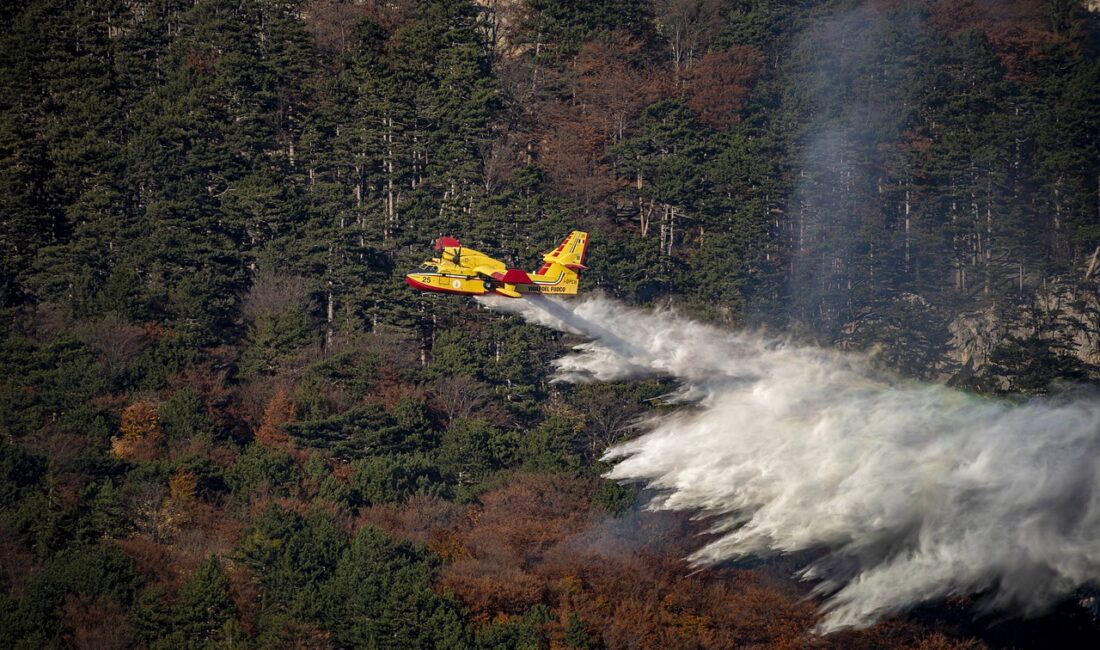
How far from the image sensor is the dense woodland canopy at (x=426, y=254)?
5988cm

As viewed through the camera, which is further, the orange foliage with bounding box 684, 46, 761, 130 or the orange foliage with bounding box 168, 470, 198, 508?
the orange foliage with bounding box 684, 46, 761, 130

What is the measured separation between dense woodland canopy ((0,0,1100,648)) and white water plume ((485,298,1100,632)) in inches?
298

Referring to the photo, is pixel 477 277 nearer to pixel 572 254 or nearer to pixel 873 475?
pixel 572 254

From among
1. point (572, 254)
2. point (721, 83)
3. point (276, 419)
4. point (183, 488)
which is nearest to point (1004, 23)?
point (721, 83)

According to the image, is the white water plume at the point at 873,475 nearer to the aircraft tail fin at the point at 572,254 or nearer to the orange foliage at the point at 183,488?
the aircraft tail fin at the point at 572,254

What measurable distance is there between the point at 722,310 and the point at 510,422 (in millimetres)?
10106

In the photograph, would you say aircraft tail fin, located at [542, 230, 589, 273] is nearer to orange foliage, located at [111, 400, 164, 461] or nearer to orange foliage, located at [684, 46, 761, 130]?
orange foliage, located at [111, 400, 164, 461]

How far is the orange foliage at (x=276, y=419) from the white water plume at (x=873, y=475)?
18.4 m

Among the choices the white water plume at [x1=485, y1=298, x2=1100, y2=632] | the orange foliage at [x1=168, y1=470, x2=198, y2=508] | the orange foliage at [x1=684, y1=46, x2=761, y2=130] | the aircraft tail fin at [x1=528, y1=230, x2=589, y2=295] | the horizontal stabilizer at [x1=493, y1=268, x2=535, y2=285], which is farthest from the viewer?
the orange foliage at [x1=684, y1=46, x2=761, y2=130]

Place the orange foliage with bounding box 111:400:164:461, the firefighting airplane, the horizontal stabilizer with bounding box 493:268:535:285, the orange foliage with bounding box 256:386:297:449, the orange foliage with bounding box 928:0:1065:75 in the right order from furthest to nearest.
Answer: the orange foliage with bounding box 928:0:1065:75 → the orange foliage with bounding box 256:386:297:449 → the orange foliage with bounding box 111:400:164:461 → the firefighting airplane → the horizontal stabilizer with bounding box 493:268:535:285

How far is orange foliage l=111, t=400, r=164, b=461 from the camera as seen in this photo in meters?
67.2

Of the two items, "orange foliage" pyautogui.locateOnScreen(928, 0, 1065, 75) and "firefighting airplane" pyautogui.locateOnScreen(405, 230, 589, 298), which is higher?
"orange foliage" pyautogui.locateOnScreen(928, 0, 1065, 75)

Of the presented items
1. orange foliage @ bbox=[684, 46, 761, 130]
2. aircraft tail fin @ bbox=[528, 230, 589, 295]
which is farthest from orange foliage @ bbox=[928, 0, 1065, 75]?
aircraft tail fin @ bbox=[528, 230, 589, 295]

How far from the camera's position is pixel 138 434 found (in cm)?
6775
